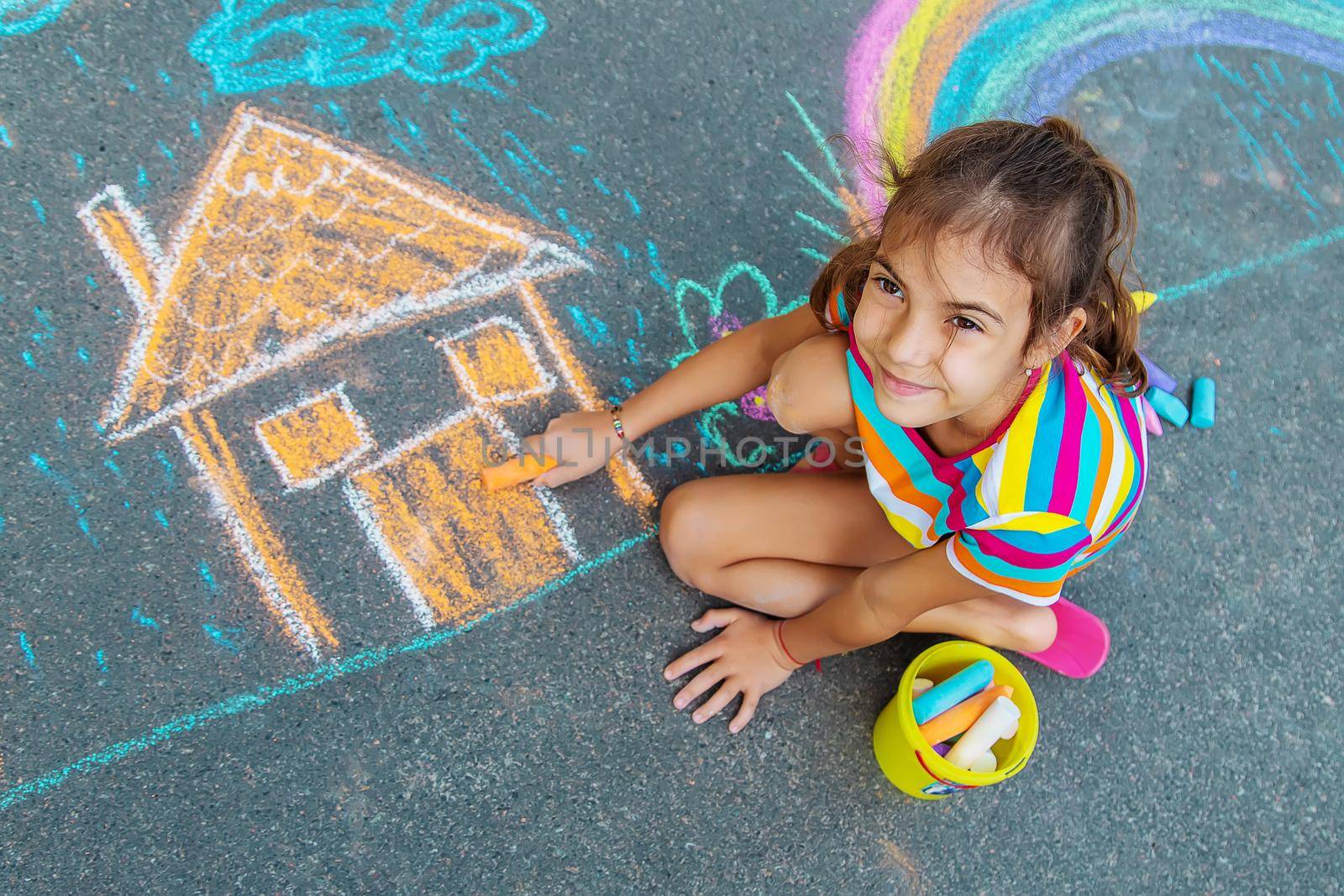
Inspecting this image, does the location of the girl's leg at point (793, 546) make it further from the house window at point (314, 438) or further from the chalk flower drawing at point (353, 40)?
the chalk flower drawing at point (353, 40)

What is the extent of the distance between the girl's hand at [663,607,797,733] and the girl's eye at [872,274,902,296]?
74cm

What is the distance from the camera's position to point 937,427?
147cm

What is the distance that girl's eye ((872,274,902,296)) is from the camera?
1.20m

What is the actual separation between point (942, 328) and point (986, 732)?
30.8 inches

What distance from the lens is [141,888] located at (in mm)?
1523

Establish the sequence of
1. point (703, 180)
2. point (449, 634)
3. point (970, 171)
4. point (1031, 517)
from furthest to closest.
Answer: point (703, 180)
point (449, 634)
point (1031, 517)
point (970, 171)

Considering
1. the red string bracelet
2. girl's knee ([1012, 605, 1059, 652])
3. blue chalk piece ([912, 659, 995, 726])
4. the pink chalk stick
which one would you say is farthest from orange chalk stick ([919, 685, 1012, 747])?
the pink chalk stick

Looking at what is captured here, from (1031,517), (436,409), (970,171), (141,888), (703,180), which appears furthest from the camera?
(703,180)

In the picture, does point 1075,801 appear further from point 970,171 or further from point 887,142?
point 887,142

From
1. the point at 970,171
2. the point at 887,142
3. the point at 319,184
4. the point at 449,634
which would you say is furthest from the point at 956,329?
the point at 319,184

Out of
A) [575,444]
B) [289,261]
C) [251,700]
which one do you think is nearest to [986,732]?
[575,444]

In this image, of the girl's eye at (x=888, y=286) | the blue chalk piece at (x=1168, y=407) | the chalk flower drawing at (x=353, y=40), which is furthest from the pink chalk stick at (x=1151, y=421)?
the chalk flower drawing at (x=353, y=40)

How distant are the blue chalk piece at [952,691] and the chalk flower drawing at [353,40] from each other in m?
1.54

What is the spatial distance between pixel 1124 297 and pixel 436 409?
3.86 feet
